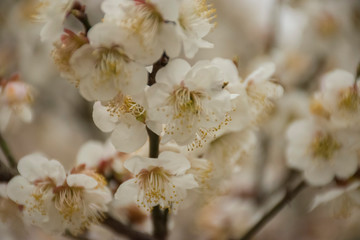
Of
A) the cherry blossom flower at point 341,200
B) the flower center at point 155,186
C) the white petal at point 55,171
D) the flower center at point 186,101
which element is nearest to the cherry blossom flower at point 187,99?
the flower center at point 186,101

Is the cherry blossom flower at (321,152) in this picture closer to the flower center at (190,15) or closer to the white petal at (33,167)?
the flower center at (190,15)

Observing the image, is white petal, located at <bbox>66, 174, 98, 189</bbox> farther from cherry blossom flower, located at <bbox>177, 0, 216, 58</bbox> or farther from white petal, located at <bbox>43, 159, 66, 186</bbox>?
cherry blossom flower, located at <bbox>177, 0, 216, 58</bbox>

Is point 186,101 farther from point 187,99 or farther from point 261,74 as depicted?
point 261,74

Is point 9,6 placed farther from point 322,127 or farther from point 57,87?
point 322,127

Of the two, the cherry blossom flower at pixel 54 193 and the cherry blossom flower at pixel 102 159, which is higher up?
the cherry blossom flower at pixel 54 193

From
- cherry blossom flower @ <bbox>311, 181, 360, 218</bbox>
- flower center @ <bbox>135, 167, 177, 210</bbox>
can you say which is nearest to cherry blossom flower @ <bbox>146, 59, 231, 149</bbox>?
flower center @ <bbox>135, 167, 177, 210</bbox>

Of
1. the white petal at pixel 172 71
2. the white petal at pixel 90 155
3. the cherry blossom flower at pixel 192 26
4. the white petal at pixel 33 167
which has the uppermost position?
the cherry blossom flower at pixel 192 26

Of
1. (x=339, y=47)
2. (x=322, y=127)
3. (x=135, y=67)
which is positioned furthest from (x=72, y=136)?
(x=135, y=67)

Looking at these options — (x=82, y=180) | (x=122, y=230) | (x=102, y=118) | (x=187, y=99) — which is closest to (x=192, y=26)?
(x=187, y=99)
